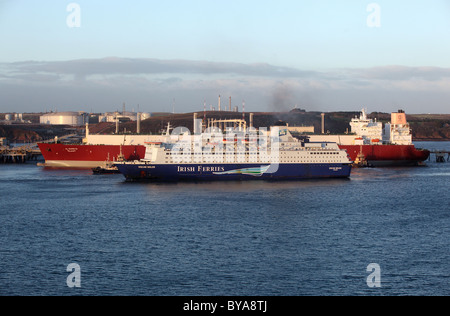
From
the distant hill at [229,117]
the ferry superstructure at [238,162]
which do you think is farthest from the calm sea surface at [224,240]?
the distant hill at [229,117]

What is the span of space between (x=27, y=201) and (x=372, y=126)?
40967 millimetres

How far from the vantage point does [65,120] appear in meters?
158

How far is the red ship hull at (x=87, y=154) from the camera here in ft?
181

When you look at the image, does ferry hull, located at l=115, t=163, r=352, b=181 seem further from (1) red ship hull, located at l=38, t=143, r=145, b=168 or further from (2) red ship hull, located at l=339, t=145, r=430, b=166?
(2) red ship hull, located at l=339, t=145, r=430, b=166

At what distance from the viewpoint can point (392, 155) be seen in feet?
192

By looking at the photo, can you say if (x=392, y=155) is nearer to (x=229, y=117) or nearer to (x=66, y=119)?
(x=229, y=117)

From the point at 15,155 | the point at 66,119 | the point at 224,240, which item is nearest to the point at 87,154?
the point at 15,155

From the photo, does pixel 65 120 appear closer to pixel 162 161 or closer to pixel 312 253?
pixel 162 161

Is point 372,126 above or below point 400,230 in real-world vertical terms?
above

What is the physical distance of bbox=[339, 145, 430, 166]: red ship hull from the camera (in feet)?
191

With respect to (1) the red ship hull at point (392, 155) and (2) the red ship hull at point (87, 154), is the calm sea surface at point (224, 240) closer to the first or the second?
(2) the red ship hull at point (87, 154)

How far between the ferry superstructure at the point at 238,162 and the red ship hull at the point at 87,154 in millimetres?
12261

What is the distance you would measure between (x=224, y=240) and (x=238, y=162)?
21.0m

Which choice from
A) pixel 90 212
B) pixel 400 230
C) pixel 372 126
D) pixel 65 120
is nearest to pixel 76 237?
pixel 90 212
